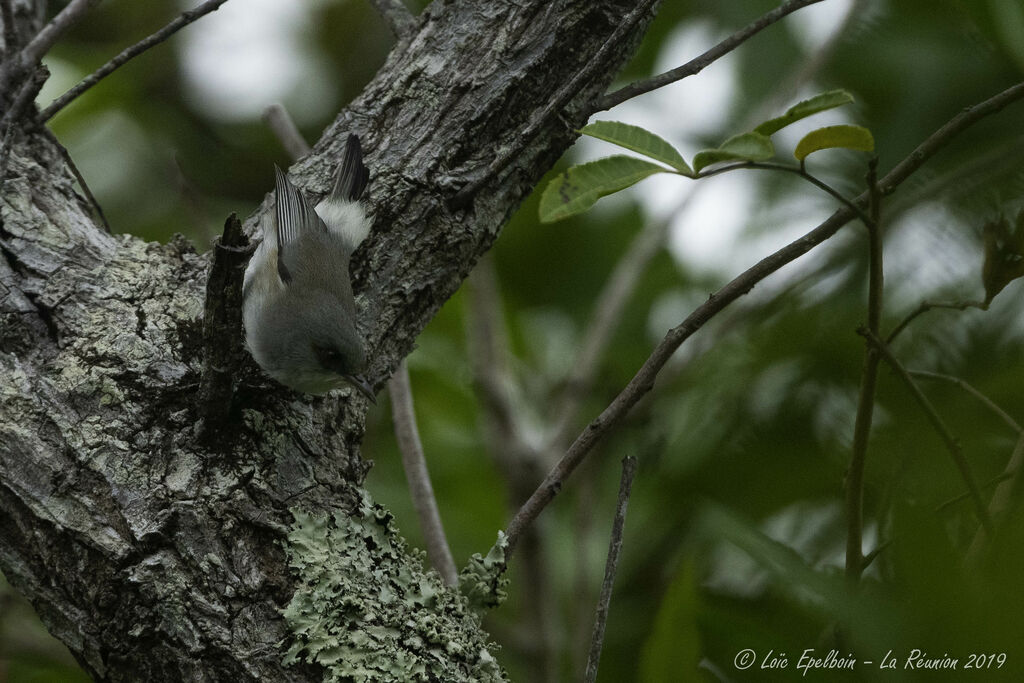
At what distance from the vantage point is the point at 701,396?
2773mm

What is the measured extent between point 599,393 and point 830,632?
2.94 metres

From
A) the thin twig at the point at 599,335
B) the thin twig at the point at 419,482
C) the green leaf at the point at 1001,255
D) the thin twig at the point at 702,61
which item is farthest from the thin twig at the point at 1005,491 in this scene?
the thin twig at the point at 599,335

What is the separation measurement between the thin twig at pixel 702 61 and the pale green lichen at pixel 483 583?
1.17 m

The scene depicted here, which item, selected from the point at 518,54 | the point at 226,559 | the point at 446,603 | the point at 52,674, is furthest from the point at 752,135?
the point at 52,674

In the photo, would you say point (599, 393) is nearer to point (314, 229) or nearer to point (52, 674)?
point (314, 229)

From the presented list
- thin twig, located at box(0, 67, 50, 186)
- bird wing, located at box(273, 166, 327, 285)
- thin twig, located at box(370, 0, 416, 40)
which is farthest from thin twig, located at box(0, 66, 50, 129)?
thin twig, located at box(370, 0, 416, 40)

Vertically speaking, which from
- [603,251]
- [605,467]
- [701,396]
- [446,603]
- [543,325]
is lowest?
[446,603]

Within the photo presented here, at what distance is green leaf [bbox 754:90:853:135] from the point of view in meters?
1.63

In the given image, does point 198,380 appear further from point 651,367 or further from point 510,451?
point 510,451

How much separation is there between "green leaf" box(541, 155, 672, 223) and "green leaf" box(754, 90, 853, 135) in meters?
0.25

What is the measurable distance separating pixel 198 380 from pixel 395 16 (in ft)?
4.06

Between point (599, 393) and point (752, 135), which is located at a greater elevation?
point (599, 393)

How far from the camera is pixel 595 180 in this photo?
189 cm

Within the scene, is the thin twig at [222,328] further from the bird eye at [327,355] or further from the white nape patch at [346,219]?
the white nape patch at [346,219]
